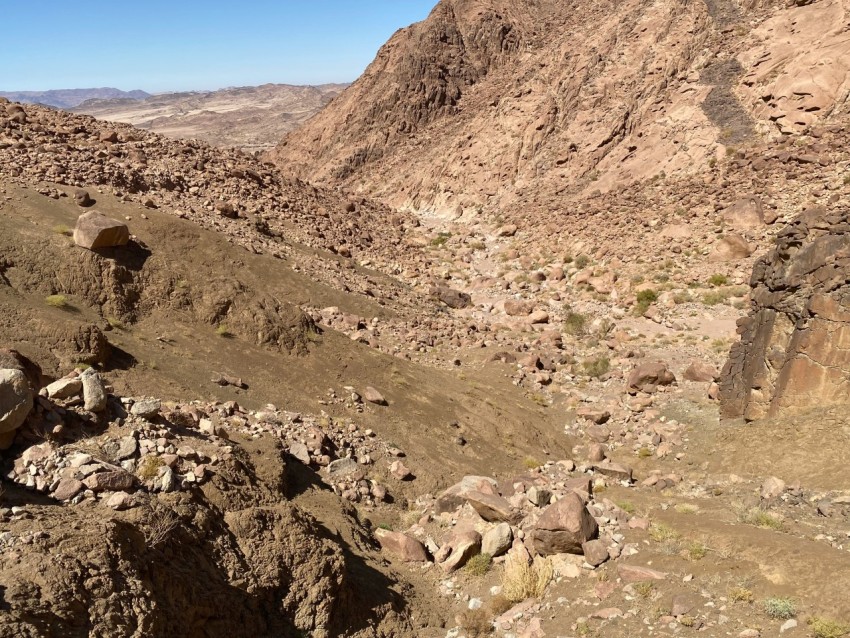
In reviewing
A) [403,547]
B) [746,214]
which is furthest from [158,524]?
[746,214]

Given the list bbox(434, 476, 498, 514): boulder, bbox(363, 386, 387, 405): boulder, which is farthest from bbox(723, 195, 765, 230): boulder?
bbox(434, 476, 498, 514): boulder

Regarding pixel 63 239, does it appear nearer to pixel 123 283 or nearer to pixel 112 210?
pixel 123 283

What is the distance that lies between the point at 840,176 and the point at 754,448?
50.6ft

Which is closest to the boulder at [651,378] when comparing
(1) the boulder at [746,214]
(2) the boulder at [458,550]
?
(2) the boulder at [458,550]

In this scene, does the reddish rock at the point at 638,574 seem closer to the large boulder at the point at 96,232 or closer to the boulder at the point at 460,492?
the boulder at the point at 460,492

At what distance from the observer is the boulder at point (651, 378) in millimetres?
16719

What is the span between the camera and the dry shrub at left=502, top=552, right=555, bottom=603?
8328 millimetres

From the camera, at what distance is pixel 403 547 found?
30.7 feet

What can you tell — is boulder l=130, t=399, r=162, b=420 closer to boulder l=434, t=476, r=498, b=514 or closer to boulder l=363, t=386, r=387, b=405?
boulder l=434, t=476, r=498, b=514

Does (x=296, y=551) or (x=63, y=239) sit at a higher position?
(x=63, y=239)

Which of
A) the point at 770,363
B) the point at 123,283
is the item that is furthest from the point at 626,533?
the point at 123,283

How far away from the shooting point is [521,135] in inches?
1521

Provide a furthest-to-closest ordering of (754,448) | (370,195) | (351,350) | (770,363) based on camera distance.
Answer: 1. (370,195)
2. (351,350)
3. (770,363)
4. (754,448)

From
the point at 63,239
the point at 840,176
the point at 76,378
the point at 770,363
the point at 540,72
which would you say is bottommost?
the point at 770,363
